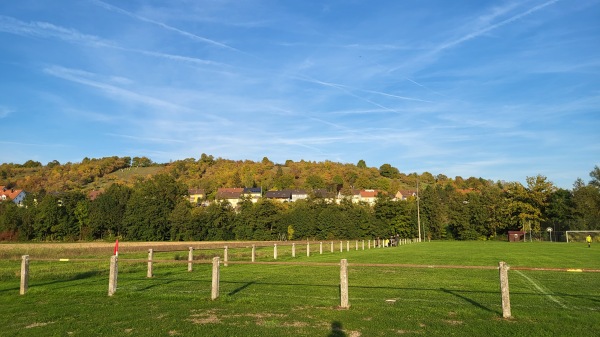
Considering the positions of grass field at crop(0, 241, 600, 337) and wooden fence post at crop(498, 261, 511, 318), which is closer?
grass field at crop(0, 241, 600, 337)

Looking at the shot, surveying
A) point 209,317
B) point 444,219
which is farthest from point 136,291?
point 444,219

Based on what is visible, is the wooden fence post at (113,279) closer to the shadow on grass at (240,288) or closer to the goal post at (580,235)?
the shadow on grass at (240,288)

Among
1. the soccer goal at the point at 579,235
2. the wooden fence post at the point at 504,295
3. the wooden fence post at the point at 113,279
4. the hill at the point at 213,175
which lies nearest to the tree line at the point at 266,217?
the soccer goal at the point at 579,235

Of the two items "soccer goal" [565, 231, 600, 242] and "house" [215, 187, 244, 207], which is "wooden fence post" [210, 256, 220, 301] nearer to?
"soccer goal" [565, 231, 600, 242]

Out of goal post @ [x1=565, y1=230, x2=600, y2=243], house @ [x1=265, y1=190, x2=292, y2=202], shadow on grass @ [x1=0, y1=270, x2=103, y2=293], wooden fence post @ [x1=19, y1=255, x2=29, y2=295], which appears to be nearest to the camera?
wooden fence post @ [x1=19, y1=255, x2=29, y2=295]

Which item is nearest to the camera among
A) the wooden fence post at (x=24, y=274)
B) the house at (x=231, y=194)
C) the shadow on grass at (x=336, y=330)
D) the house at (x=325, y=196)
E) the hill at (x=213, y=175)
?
the shadow on grass at (x=336, y=330)

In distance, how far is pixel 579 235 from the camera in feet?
204

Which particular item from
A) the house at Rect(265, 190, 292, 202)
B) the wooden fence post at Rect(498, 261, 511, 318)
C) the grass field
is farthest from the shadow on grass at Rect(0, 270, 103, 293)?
the house at Rect(265, 190, 292, 202)

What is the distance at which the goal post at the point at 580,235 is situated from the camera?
59.6 meters

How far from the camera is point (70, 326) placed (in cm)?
799

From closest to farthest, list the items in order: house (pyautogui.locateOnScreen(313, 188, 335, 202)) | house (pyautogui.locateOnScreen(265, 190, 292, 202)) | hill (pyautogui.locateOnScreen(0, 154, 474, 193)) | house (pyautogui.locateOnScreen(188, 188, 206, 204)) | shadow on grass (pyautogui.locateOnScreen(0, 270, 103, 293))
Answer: shadow on grass (pyautogui.locateOnScreen(0, 270, 103, 293)) < house (pyautogui.locateOnScreen(313, 188, 335, 202)) < house (pyautogui.locateOnScreen(188, 188, 206, 204)) < house (pyautogui.locateOnScreen(265, 190, 292, 202)) < hill (pyautogui.locateOnScreen(0, 154, 474, 193))

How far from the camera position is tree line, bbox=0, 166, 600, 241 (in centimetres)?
8112

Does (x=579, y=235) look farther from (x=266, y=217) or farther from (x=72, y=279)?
(x=72, y=279)

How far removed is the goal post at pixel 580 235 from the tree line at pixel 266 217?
48.2 feet
